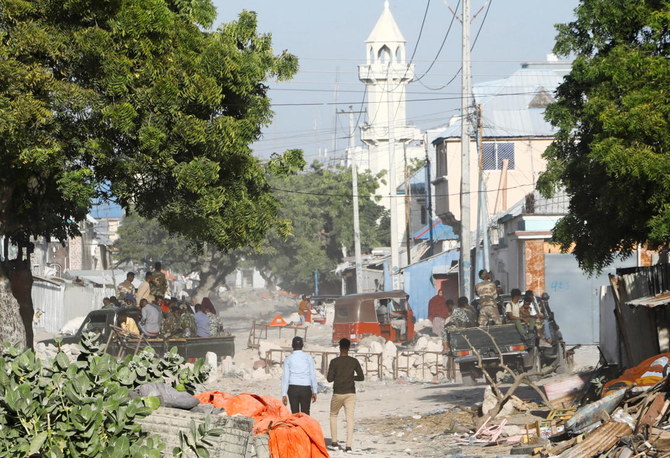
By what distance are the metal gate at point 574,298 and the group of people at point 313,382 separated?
2075 centimetres

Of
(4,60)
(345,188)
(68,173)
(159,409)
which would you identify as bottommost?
(159,409)

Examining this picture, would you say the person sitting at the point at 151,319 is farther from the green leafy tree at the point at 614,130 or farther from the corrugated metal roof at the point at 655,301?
the corrugated metal roof at the point at 655,301

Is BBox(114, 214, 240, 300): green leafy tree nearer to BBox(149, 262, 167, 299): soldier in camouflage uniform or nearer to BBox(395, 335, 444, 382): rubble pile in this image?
BBox(395, 335, 444, 382): rubble pile

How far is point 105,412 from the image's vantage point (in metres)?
7.02

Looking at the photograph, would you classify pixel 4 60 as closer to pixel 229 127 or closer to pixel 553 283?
pixel 229 127

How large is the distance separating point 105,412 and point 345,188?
238 ft

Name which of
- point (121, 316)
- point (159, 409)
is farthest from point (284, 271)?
point (159, 409)

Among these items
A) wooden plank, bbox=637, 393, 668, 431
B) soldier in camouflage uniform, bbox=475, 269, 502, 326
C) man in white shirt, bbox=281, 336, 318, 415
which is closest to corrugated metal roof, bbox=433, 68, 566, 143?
soldier in camouflage uniform, bbox=475, 269, 502, 326

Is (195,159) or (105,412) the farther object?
(195,159)

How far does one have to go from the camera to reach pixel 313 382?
565 inches

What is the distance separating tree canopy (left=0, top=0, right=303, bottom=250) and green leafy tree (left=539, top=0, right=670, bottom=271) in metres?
4.43

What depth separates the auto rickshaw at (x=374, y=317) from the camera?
3597 cm

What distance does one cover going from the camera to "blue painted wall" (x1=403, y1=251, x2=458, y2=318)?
53.2 m

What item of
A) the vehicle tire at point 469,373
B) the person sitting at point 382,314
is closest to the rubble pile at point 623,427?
the vehicle tire at point 469,373
